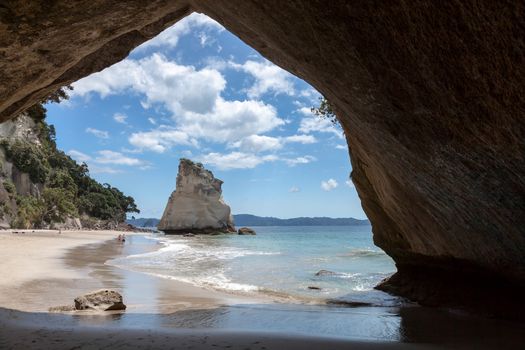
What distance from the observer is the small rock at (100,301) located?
775 centimetres

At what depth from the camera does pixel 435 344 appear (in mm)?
5926

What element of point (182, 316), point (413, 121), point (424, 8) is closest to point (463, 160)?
point (413, 121)

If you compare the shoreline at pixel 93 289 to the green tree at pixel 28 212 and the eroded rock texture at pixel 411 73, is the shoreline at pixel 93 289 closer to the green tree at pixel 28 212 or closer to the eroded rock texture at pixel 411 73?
the eroded rock texture at pixel 411 73

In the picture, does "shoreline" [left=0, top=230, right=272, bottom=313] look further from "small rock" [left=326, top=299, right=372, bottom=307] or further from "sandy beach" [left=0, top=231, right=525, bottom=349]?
"small rock" [left=326, top=299, right=372, bottom=307]

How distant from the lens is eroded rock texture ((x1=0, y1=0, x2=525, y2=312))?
3.43m

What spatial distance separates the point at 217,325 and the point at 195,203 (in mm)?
77064

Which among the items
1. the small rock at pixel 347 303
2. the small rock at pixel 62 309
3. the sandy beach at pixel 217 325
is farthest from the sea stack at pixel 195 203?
the small rock at pixel 62 309

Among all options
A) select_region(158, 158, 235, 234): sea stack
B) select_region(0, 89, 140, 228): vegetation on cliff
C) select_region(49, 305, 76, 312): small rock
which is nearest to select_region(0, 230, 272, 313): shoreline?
select_region(49, 305, 76, 312): small rock

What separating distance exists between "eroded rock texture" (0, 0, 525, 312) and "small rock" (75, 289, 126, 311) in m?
3.83

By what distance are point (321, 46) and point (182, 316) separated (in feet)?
18.8

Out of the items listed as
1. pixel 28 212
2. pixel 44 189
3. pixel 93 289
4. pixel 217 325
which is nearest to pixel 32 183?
pixel 44 189

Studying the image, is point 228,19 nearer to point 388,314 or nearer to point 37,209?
point 388,314

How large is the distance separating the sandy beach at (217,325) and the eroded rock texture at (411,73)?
1.46 meters

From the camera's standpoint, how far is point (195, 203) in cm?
8281
